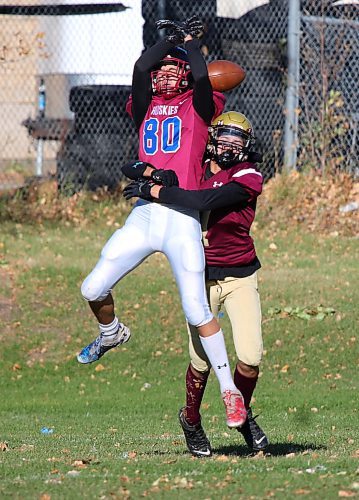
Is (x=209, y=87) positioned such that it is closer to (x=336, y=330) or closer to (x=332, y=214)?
(x=336, y=330)

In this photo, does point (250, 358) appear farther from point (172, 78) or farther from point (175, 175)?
point (172, 78)

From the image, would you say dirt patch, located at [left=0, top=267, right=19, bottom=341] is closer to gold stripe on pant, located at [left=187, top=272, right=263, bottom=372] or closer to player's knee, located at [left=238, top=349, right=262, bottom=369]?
gold stripe on pant, located at [left=187, top=272, right=263, bottom=372]

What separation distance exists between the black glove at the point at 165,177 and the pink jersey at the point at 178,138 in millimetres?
80

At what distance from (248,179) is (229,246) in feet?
1.48

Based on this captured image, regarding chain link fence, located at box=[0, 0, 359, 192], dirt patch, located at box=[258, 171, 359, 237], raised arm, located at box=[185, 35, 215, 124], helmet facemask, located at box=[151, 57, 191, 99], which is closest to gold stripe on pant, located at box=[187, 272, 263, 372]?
raised arm, located at box=[185, 35, 215, 124]

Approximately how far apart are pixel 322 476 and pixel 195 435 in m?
1.35

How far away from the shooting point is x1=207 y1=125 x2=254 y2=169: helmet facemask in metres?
6.68

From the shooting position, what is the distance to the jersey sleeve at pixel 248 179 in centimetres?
660

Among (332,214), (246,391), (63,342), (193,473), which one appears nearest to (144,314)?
(63,342)

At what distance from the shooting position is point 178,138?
6.66m

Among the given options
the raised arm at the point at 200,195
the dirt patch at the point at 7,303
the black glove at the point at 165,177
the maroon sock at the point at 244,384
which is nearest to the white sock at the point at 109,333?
the maroon sock at the point at 244,384

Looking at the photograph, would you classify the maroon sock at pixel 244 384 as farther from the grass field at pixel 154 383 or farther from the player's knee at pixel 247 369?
the grass field at pixel 154 383

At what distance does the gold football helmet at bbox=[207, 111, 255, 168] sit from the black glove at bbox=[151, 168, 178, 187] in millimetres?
320

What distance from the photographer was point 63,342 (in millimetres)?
11336
